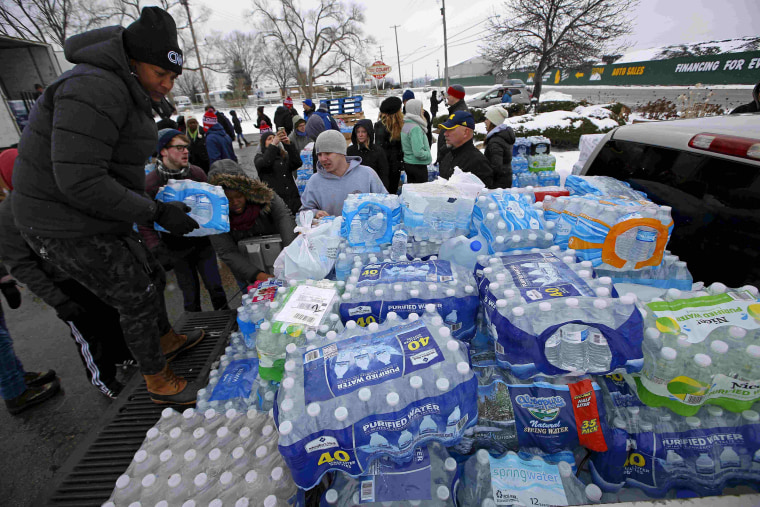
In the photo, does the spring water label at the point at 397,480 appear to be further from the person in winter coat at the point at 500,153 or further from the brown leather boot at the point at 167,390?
the person in winter coat at the point at 500,153

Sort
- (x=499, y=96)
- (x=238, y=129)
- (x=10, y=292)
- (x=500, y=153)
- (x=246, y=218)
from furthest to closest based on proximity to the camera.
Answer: (x=499, y=96), (x=238, y=129), (x=500, y=153), (x=246, y=218), (x=10, y=292)

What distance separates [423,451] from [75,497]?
1.77 m

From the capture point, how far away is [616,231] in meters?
1.93

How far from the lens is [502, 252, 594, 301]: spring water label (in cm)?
150

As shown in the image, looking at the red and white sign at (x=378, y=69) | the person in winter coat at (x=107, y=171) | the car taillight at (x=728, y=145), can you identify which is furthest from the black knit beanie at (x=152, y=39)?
the red and white sign at (x=378, y=69)

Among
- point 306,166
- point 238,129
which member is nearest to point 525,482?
point 306,166

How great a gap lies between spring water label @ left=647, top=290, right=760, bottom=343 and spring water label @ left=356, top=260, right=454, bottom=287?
970 millimetres

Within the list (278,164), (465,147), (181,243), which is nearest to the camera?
(181,243)

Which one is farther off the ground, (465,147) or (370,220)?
(465,147)

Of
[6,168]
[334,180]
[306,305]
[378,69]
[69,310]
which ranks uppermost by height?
[378,69]

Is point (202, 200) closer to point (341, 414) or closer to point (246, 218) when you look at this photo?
point (246, 218)

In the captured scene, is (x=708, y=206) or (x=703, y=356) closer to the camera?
(x=703, y=356)

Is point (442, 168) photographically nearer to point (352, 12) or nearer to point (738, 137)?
point (738, 137)

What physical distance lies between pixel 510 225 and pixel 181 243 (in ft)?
10.4
